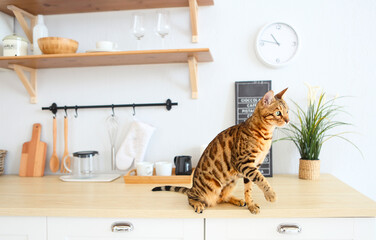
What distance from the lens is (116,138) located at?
1.95 metres

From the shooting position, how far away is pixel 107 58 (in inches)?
66.9

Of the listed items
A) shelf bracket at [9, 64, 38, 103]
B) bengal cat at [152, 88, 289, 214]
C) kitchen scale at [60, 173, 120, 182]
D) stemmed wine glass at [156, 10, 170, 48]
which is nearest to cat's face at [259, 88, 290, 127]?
bengal cat at [152, 88, 289, 214]

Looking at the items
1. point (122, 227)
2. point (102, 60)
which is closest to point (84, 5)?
point (102, 60)

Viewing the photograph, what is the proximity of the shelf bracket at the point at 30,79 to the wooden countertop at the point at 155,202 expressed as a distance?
2.04ft

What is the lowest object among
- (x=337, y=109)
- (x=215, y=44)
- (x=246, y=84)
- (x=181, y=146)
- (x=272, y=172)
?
(x=272, y=172)

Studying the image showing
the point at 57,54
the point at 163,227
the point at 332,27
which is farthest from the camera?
the point at 332,27

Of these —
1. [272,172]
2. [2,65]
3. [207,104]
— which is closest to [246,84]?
[207,104]

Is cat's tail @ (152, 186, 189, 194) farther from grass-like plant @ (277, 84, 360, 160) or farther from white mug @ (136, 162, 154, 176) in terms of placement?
grass-like plant @ (277, 84, 360, 160)

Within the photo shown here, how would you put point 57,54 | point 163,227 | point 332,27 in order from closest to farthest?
1. point 163,227
2. point 57,54
3. point 332,27

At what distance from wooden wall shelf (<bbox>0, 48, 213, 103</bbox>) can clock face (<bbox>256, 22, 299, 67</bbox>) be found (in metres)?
0.33

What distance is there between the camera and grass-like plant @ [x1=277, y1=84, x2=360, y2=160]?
1.69 meters

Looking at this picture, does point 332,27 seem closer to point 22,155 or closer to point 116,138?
point 116,138

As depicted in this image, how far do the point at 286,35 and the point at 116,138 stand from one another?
1.26m

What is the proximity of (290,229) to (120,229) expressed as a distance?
716 millimetres
